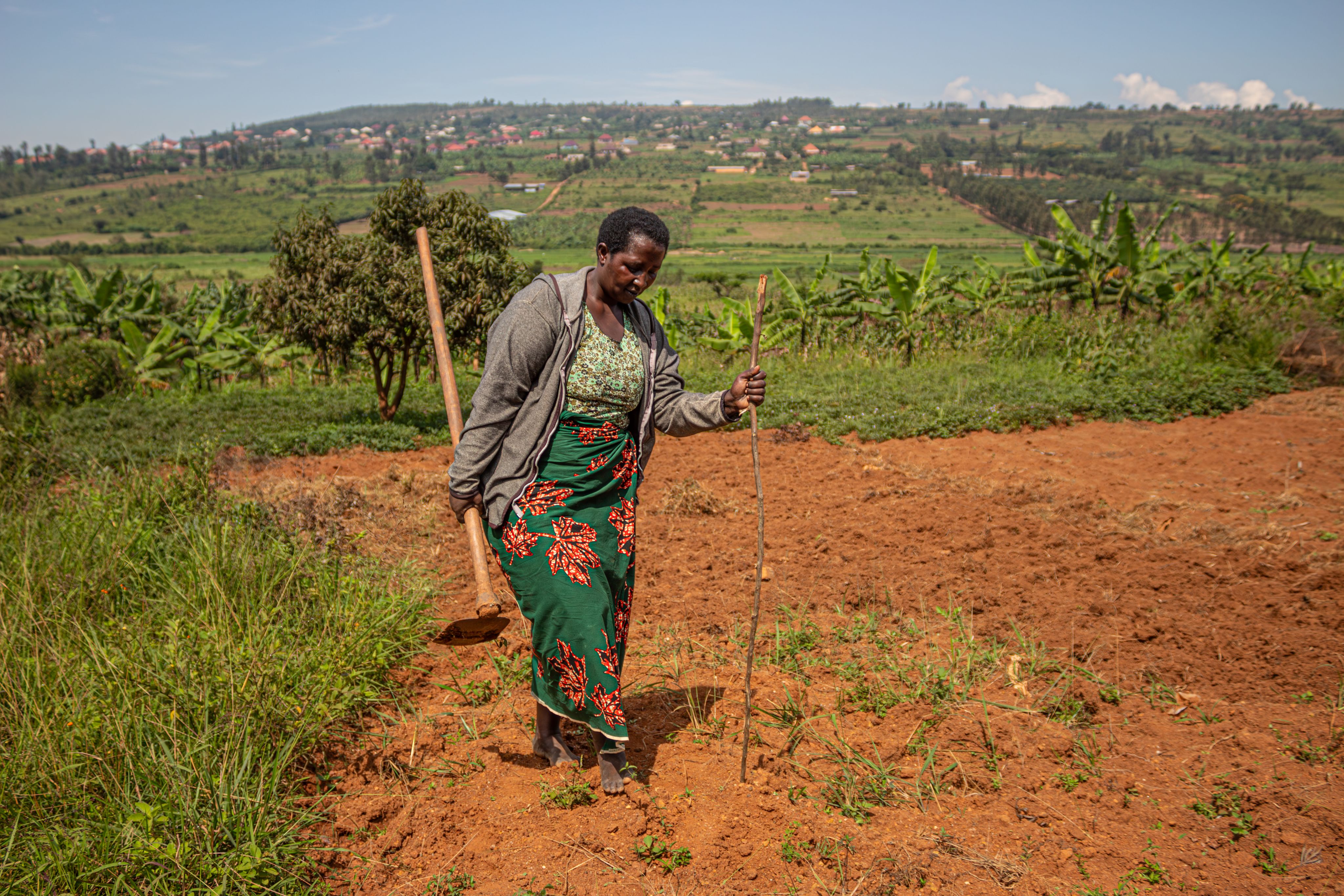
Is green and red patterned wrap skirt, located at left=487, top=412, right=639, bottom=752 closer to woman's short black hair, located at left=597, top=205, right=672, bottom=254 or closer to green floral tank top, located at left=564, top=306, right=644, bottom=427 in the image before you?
green floral tank top, located at left=564, top=306, right=644, bottom=427

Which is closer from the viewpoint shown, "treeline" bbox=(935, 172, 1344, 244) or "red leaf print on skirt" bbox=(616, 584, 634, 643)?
"red leaf print on skirt" bbox=(616, 584, 634, 643)

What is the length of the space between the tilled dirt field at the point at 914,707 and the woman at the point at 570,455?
15.7 inches

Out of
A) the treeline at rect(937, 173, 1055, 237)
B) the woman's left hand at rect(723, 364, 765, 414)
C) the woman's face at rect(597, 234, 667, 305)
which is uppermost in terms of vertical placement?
the treeline at rect(937, 173, 1055, 237)

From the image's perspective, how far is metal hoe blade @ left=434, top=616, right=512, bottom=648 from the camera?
250 centimetres

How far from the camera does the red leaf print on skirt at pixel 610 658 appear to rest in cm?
247

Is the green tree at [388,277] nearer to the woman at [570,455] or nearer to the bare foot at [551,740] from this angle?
the woman at [570,455]

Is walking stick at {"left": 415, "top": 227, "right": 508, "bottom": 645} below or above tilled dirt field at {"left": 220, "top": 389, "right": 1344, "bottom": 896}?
above

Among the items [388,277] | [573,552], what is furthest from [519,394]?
[388,277]

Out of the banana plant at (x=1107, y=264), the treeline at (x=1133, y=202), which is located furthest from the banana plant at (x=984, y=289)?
the treeline at (x=1133, y=202)

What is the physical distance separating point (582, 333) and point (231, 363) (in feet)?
31.6

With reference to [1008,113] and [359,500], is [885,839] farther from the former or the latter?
[1008,113]

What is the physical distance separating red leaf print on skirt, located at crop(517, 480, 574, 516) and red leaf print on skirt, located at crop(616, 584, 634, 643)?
1.33ft

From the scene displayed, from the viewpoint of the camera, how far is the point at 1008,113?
15338 cm

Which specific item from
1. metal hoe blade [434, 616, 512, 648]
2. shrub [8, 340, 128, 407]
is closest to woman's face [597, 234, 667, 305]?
metal hoe blade [434, 616, 512, 648]
